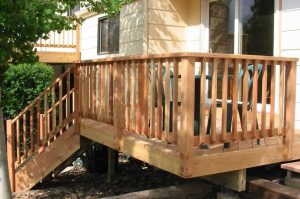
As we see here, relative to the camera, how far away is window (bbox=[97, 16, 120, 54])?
10094 millimetres

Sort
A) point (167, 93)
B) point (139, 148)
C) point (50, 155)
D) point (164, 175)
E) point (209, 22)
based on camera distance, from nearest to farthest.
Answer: point (167, 93), point (139, 148), point (50, 155), point (209, 22), point (164, 175)

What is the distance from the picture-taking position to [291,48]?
5.48 meters

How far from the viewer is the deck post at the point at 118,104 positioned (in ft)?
15.3

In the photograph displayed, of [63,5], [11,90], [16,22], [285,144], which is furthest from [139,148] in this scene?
[11,90]

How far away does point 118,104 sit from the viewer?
4.67m

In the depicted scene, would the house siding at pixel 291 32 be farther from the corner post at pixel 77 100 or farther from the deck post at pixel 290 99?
the corner post at pixel 77 100

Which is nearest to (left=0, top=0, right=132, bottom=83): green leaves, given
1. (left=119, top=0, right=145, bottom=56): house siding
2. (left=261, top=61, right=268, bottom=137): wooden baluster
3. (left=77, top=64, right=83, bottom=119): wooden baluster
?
(left=77, top=64, right=83, bottom=119): wooden baluster

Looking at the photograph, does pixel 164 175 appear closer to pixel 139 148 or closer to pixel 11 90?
pixel 139 148

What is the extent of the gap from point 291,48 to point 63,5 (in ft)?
10.4

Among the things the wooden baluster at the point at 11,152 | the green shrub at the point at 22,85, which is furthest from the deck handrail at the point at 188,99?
the green shrub at the point at 22,85

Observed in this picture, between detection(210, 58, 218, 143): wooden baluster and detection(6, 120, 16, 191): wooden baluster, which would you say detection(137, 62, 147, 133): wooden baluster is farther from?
detection(6, 120, 16, 191): wooden baluster

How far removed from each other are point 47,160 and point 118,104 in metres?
2.69

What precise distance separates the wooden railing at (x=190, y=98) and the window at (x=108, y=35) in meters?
4.63

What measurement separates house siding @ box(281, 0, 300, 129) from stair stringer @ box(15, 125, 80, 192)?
3409mm
